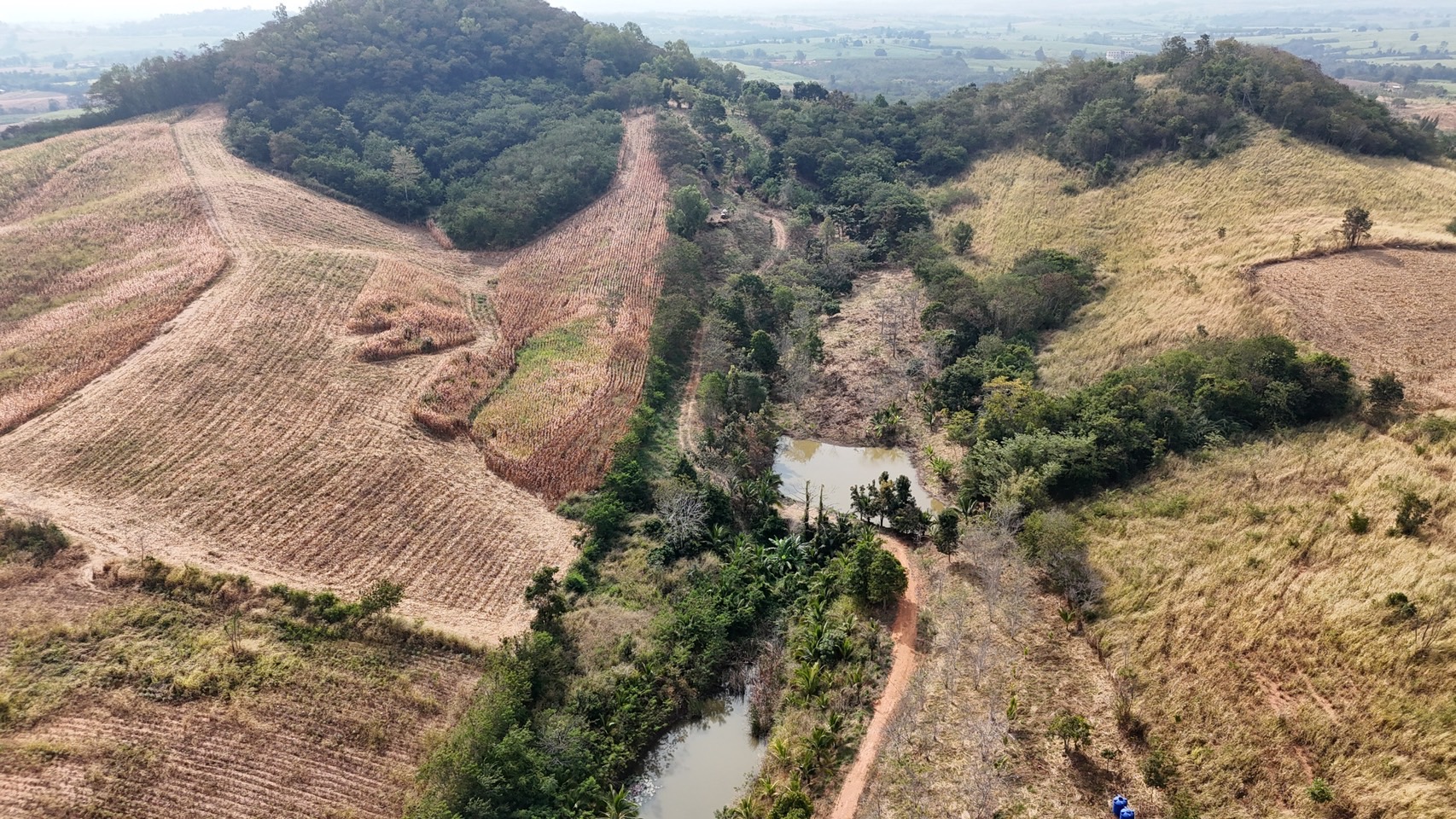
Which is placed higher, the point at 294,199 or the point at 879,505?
the point at 294,199

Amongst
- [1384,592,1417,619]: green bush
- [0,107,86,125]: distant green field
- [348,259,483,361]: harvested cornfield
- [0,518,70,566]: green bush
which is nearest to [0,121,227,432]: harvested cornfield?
[0,518,70,566]: green bush

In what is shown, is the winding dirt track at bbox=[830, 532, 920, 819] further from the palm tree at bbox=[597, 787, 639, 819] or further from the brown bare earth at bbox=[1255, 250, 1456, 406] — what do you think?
the brown bare earth at bbox=[1255, 250, 1456, 406]

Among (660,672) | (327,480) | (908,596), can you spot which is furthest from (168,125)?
(908,596)

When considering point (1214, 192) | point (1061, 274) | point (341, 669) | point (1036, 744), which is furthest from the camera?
point (1214, 192)

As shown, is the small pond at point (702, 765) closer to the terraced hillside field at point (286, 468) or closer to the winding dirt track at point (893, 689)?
the winding dirt track at point (893, 689)

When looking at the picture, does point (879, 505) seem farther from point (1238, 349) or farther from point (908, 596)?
point (1238, 349)

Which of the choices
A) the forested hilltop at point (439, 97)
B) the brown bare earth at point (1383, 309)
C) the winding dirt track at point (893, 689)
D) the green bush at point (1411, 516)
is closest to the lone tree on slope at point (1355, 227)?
the brown bare earth at point (1383, 309)
